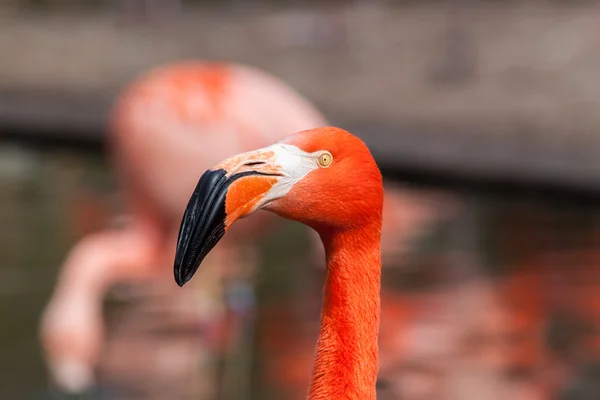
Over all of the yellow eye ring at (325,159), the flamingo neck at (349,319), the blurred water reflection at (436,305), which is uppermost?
the blurred water reflection at (436,305)

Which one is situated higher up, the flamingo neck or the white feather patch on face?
the white feather patch on face

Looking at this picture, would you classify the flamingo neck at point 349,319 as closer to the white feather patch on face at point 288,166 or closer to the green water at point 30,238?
the white feather patch on face at point 288,166

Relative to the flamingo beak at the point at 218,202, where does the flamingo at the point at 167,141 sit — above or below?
above

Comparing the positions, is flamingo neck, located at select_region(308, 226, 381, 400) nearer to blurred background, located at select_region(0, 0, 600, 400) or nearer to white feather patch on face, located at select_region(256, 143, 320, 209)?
white feather patch on face, located at select_region(256, 143, 320, 209)

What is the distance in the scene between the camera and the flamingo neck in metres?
1.83

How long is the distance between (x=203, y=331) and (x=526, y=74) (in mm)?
7085

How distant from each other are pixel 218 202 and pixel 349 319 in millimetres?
350

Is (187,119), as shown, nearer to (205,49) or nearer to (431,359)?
(431,359)

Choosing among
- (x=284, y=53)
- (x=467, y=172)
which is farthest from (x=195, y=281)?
(x=284, y=53)

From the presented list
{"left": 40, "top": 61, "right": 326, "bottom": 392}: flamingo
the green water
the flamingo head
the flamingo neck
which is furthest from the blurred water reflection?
the flamingo head

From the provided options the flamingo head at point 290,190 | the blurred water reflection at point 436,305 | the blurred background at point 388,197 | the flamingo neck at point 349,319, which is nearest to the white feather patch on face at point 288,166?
the flamingo head at point 290,190

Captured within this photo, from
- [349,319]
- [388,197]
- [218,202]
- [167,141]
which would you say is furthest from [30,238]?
[218,202]

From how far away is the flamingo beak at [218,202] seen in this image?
1660mm

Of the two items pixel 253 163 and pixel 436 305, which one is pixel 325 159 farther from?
pixel 436 305
